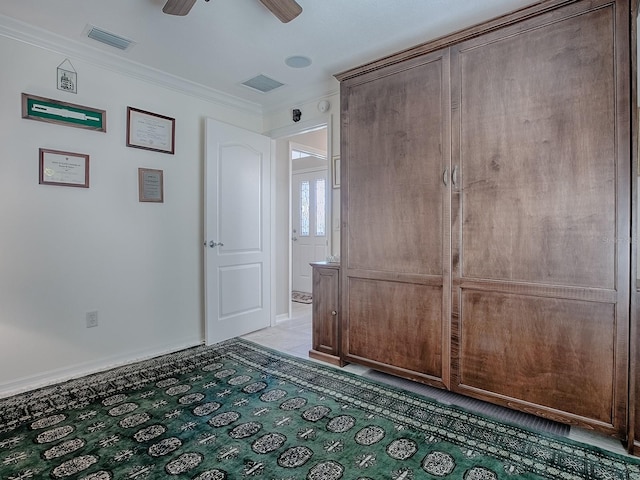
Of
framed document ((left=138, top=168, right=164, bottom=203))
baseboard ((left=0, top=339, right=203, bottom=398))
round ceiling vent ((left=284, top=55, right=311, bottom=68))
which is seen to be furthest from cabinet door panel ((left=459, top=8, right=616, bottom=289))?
baseboard ((left=0, top=339, right=203, bottom=398))

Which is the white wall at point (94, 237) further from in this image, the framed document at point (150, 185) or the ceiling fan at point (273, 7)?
the ceiling fan at point (273, 7)

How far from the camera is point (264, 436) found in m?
1.86

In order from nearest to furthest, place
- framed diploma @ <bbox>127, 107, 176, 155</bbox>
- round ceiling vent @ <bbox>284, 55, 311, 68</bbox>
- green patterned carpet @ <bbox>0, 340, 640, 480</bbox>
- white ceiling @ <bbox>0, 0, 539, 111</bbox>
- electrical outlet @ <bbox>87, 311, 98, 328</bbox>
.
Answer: green patterned carpet @ <bbox>0, 340, 640, 480</bbox> < white ceiling @ <bbox>0, 0, 539, 111</bbox> < electrical outlet @ <bbox>87, 311, 98, 328</bbox> < round ceiling vent @ <bbox>284, 55, 311, 68</bbox> < framed diploma @ <bbox>127, 107, 176, 155</bbox>

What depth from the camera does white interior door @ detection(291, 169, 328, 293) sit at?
643 cm

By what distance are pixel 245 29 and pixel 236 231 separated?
6.13ft

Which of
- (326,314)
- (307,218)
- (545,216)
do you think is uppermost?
(307,218)

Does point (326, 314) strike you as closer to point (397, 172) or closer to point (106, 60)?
point (397, 172)

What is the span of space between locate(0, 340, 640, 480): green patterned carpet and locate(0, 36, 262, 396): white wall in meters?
0.33

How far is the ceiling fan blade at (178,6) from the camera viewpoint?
1.88m

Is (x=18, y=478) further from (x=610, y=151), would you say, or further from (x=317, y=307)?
(x=610, y=151)

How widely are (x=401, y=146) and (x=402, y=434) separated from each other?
1773 mm

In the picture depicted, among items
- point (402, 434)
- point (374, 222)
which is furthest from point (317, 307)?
point (402, 434)

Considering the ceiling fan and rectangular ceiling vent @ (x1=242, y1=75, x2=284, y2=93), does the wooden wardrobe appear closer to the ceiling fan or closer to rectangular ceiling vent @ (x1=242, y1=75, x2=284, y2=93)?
the ceiling fan

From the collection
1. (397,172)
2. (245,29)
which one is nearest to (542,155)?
(397,172)
